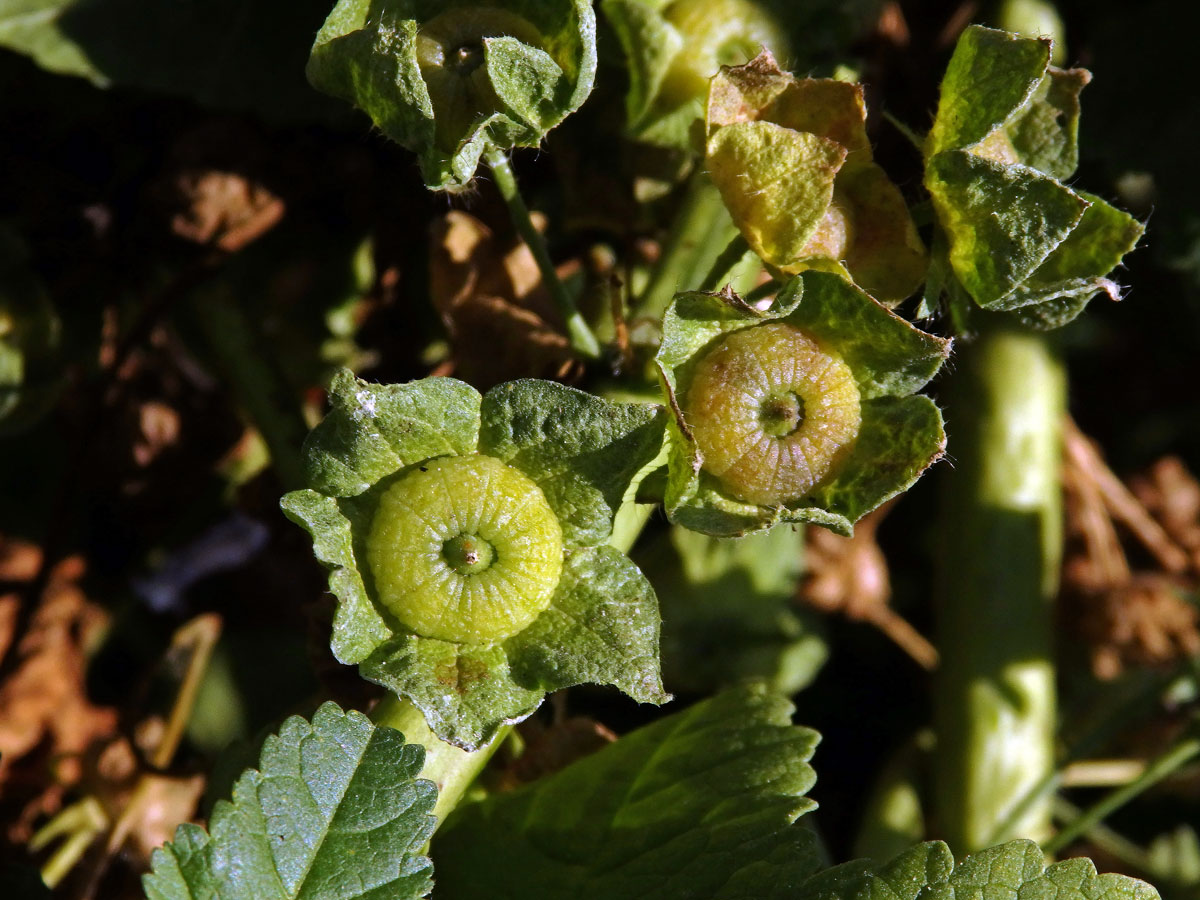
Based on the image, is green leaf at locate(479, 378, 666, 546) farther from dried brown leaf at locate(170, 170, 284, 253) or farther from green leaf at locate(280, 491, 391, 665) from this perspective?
dried brown leaf at locate(170, 170, 284, 253)

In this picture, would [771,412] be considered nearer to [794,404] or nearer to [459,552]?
[794,404]

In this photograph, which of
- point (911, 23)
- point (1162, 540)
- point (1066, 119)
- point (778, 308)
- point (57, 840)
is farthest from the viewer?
point (1162, 540)

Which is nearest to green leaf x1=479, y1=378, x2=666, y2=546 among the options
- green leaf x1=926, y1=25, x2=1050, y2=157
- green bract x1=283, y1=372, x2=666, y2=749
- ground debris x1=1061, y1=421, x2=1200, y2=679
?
green bract x1=283, y1=372, x2=666, y2=749

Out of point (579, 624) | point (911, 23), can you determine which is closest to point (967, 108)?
point (579, 624)

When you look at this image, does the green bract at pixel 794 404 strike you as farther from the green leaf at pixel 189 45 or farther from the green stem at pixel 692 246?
the green leaf at pixel 189 45

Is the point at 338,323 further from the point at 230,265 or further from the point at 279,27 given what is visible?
the point at 279,27

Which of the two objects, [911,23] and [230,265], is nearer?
[230,265]

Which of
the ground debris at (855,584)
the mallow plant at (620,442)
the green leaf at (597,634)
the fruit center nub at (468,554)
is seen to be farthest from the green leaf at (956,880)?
the ground debris at (855,584)
